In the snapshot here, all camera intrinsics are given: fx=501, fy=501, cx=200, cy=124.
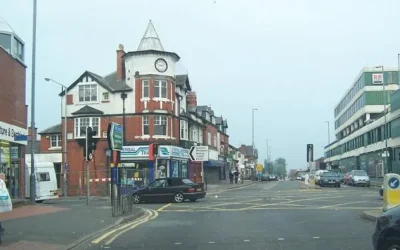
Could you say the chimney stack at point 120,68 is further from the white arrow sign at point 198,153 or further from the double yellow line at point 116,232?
the double yellow line at point 116,232

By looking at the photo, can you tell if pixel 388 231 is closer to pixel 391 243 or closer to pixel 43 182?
pixel 391 243

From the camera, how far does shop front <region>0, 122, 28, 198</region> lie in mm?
23531

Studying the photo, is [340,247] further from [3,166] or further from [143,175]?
[143,175]

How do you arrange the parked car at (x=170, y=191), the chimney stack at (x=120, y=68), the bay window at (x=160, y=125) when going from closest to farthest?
the parked car at (x=170, y=191), the bay window at (x=160, y=125), the chimney stack at (x=120, y=68)

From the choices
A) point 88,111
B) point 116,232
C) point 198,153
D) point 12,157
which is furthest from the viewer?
point 88,111

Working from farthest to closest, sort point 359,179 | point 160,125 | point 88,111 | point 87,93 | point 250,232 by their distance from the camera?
1. point 359,179
2. point 87,93
3. point 88,111
4. point 160,125
5. point 250,232

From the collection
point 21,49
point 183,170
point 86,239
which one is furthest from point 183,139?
point 86,239

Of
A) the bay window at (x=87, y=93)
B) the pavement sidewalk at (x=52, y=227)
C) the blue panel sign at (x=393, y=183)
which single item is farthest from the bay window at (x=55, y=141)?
the blue panel sign at (x=393, y=183)

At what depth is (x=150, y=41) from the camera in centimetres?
4741

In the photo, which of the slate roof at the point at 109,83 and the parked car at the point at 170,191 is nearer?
the parked car at the point at 170,191

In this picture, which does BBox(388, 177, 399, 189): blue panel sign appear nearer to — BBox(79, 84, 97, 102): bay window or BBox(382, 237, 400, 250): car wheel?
BBox(382, 237, 400, 250): car wheel

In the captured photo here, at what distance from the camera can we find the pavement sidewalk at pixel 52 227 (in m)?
12.0

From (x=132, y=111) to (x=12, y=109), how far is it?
21.1 metres

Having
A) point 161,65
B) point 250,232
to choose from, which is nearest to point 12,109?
point 250,232
